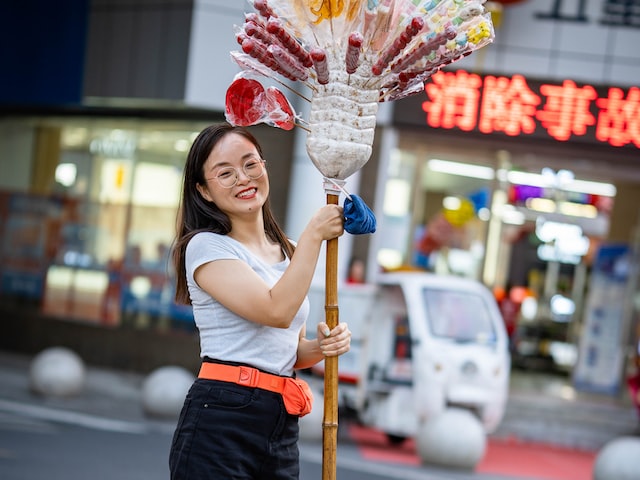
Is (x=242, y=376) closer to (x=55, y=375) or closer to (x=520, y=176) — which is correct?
(x=55, y=375)

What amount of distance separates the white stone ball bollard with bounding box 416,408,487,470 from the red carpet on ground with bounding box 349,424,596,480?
0.43 m

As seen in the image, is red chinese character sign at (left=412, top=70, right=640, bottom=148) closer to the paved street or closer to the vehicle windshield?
the vehicle windshield

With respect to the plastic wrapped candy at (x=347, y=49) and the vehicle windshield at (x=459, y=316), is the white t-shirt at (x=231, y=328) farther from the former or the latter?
the vehicle windshield at (x=459, y=316)

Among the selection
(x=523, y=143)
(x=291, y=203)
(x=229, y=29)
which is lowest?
(x=291, y=203)

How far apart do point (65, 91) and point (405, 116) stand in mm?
4542

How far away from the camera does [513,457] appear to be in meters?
11.0

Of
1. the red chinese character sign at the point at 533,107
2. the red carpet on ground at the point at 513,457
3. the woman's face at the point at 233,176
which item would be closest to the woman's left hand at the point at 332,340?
the woman's face at the point at 233,176

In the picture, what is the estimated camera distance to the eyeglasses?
10.8 feet

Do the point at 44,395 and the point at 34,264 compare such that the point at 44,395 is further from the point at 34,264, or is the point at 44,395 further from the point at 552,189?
the point at 552,189

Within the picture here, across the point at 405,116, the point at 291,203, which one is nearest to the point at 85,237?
the point at 291,203

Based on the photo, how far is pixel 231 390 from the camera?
3168mm

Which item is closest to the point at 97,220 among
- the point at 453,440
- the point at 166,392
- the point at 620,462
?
the point at 166,392

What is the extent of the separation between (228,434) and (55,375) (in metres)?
8.56

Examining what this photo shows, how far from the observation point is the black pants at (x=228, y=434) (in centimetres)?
315
